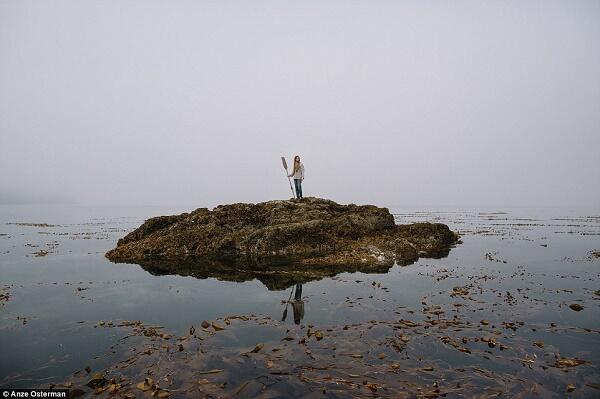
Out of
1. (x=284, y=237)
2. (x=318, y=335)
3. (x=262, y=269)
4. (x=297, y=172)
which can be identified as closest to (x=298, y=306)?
(x=318, y=335)

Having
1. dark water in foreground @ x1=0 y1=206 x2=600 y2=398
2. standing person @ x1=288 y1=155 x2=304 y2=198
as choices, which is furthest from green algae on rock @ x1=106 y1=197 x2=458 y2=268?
dark water in foreground @ x1=0 y1=206 x2=600 y2=398

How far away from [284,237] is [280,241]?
0.49 meters

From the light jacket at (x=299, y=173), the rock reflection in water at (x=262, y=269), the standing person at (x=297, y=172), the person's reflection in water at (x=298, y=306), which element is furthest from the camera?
the light jacket at (x=299, y=173)

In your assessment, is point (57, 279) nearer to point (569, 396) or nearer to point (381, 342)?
point (381, 342)

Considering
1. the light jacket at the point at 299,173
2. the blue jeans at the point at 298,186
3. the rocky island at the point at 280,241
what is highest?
the light jacket at the point at 299,173

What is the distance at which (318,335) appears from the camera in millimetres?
10664

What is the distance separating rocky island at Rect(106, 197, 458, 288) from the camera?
75.6 ft

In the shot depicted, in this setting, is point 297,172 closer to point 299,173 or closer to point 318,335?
point 299,173

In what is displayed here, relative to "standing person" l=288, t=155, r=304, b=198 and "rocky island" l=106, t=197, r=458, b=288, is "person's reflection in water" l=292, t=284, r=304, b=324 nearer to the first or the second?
"rocky island" l=106, t=197, r=458, b=288

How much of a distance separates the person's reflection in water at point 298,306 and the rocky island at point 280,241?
159 inches

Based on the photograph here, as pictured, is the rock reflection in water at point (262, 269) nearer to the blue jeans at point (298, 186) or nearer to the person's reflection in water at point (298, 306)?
the person's reflection in water at point (298, 306)

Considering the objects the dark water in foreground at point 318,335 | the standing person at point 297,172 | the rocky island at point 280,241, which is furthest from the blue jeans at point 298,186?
the dark water in foreground at point 318,335

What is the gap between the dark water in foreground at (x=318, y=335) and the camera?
25.8 feet

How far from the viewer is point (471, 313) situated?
42.1ft
